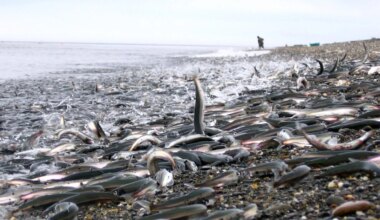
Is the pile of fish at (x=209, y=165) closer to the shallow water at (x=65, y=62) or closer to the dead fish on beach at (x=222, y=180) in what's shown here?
the dead fish on beach at (x=222, y=180)

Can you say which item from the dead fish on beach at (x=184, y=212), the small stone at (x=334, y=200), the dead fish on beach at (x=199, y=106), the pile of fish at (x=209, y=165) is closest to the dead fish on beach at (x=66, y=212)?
the pile of fish at (x=209, y=165)

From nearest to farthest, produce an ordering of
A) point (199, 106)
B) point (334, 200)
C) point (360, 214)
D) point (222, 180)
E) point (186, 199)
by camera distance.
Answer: point (360, 214)
point (334, 200)
point (186, 199)
point (222, 180)
point (199, 106)

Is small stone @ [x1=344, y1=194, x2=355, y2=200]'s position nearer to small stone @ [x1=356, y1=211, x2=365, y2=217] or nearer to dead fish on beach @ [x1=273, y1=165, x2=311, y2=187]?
small stone @ [x1=356, y1=211, x2=365, y2=217]

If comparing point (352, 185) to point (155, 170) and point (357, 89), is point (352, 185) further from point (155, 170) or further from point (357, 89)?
point (357, 89)

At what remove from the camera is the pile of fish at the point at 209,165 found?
3.21 metres

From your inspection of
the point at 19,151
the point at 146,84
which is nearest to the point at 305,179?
the point at 19,151

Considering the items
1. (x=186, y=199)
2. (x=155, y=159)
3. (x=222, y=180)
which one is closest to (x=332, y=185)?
(x=222, y=180)

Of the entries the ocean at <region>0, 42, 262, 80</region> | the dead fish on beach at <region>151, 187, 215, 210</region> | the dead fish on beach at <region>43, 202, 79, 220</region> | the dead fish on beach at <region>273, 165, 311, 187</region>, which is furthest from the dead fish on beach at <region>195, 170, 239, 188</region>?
the ocean at <region>0, 42, 262, 80</region>

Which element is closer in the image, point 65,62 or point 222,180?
point 222,180

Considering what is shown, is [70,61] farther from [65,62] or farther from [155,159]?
[155,159]

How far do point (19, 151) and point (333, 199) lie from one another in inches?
201

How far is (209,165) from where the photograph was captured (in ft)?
15.2

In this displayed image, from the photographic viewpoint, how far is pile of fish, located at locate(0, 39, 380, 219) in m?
3.21

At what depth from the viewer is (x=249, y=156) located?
15.5ft
